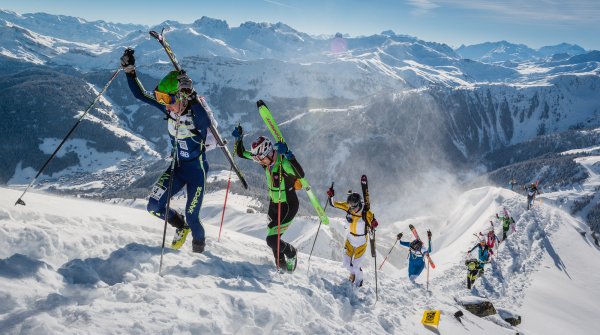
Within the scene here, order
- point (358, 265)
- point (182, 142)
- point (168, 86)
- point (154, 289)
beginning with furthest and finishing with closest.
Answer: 1. point (358, 265)
2. point (182, 142)
3. point (168, 86)
4. point (154, 289)

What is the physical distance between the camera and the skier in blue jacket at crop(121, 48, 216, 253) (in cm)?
848

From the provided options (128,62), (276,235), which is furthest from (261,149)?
(128,62)

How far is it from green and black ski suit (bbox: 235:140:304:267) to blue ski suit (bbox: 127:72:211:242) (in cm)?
143

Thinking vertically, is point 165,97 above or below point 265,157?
above

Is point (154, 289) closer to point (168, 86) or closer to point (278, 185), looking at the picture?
point (278, 185)

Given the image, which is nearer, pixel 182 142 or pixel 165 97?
pixel 165 97

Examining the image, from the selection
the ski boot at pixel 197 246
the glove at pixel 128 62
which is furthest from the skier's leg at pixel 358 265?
the glove at pixel 128 62

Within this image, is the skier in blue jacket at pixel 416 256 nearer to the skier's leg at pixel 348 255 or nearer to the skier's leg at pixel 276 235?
the skier's leg at pixel 348 255

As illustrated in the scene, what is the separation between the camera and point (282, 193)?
10117 millimetres

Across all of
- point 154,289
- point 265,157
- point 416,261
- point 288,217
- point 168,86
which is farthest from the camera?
point 416,261

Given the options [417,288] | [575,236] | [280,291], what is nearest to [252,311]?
[280,291]

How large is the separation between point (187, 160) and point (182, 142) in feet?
1.55

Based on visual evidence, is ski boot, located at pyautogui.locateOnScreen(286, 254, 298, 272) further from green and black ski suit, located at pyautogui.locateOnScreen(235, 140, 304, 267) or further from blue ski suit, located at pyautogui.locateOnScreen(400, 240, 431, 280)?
blue ski suit, located at pyautogui.locateOnScreen(400, 240, 431, 280)

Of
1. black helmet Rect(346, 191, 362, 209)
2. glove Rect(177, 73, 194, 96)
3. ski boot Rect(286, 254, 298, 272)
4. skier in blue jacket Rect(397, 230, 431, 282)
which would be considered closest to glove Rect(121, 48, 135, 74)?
glove Rect(177, 73, 194, 96)
